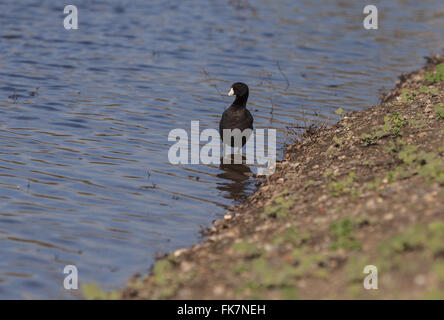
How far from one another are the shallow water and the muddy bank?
3.07ft

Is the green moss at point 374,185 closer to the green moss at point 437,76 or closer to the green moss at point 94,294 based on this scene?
the green moss at point 94,294

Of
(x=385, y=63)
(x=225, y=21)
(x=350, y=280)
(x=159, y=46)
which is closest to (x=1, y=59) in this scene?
(x=159, y=46)

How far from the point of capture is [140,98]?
18375mm

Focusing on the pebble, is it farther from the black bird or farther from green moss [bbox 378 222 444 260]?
the black bird

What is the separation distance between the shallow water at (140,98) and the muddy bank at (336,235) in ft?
3.07

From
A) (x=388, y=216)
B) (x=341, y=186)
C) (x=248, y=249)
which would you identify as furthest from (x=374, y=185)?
(x=248, y=249)

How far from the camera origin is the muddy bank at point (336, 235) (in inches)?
270

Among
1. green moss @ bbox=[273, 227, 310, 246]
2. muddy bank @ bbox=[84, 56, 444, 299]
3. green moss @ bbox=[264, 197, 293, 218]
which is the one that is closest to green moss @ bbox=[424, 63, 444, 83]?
muddy bank @ bbox=[84, 56, 444, 299]

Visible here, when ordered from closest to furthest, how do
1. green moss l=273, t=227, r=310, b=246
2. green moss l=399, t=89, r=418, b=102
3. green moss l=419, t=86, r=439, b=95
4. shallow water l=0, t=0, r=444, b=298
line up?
green moss l=273, t=227, r=310, b=246, shallow water l=0, t=0, r=444, b=298, green moss l=419, t=86, r=439, b=95, green moss l=399, t=89, r=418, b=102

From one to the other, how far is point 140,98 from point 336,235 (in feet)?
38.0

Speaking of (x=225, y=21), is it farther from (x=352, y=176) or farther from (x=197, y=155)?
(x=352, y=176)

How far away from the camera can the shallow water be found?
386 inches

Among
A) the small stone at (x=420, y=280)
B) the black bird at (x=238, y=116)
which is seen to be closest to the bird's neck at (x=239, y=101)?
the black bird at (x=238, y=116)

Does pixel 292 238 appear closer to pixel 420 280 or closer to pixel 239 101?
pixel 420 280
